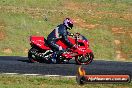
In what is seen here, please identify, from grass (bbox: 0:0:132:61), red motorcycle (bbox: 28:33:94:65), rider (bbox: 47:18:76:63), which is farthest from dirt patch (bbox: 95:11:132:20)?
rider (bbox: 47:18:76:63)

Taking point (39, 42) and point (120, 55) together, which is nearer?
point (39, 42)

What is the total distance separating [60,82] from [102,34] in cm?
2322

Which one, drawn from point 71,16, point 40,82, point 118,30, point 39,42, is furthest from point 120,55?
point 40,82

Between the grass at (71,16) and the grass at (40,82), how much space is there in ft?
→ 51.4

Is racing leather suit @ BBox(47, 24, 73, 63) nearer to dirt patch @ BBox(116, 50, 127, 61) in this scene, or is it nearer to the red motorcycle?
the red motorcycle

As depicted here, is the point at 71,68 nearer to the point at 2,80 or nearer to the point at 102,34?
the point at 2,80

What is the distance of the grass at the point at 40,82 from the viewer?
43.3 ft

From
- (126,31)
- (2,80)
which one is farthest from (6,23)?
(2,80)

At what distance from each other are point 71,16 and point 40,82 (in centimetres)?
2818

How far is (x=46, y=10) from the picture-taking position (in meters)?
43.9

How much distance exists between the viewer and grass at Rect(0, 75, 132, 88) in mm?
13185

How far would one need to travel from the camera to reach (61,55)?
20.9 meters

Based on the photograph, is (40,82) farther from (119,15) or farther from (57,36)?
(119,15)

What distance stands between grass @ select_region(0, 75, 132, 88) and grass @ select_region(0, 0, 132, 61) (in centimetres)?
1566
